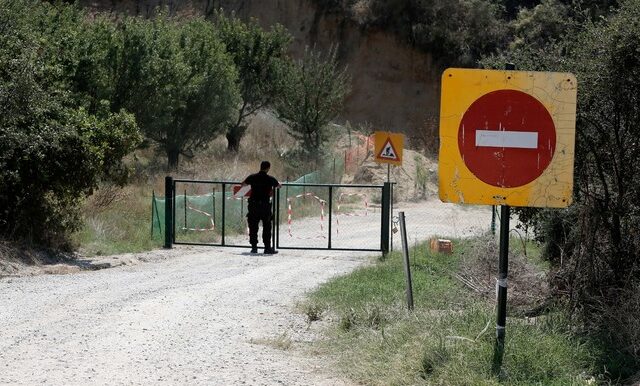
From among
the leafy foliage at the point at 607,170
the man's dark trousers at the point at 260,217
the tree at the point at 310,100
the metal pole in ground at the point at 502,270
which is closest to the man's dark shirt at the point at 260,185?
the man's dark trousers at the point at 260,217

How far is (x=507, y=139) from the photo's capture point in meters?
6.93

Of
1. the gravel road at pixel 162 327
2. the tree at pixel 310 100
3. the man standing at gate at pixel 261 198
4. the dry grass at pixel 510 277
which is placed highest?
the tree at pixel 310 100

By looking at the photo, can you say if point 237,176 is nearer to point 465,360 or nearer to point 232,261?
point 232,261

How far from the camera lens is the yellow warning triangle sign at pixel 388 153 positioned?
21.9 meters

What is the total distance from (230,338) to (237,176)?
2079 centimetres

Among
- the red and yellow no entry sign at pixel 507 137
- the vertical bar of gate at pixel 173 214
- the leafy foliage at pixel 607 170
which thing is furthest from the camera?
the vertical bar of gate at pixel 173 214

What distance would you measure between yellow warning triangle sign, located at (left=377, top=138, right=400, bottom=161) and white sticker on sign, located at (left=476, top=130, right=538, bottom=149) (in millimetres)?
14944

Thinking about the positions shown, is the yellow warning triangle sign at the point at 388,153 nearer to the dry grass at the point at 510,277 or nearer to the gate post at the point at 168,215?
the gate post at the point at 168,215

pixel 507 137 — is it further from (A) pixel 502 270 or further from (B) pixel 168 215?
(B) pixel 168 215

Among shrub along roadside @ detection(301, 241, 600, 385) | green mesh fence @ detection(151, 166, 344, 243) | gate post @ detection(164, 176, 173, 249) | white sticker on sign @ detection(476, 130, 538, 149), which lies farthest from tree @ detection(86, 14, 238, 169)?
white sticker on sign @ detection(476, 130, 538, 149)

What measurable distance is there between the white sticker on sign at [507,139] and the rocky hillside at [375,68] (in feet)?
128

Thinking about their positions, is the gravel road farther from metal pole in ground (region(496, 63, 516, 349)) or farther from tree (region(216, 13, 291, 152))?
tree (region(216, 13, 291, 152))

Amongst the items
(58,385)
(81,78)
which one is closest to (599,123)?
(58,385)

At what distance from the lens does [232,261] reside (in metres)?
17.1
